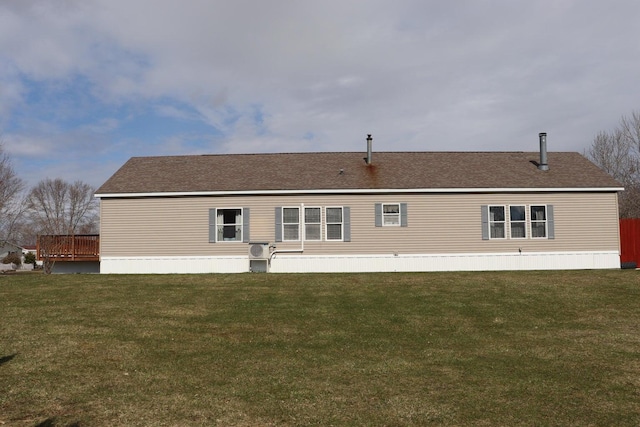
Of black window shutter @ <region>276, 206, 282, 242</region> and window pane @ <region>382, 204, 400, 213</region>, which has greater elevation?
window pane @ <region>382, 204, 400, 213</region>

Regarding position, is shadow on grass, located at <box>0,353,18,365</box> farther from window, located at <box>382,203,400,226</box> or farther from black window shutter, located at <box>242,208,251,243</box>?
window, located at <box>382,203,400,226</box>

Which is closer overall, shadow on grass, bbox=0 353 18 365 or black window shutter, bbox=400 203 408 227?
shadow on grass, bbox=0 353 18 365

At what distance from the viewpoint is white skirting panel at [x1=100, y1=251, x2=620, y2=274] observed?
21.1 meters

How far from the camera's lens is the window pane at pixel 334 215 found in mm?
21203

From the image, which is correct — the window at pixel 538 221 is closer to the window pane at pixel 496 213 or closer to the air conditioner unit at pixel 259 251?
the window pane at pixel 496 213

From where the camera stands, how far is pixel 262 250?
2069 centimetres

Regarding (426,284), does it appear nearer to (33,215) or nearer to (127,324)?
(127,324)

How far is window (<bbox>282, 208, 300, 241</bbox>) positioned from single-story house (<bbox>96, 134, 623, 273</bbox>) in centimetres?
4

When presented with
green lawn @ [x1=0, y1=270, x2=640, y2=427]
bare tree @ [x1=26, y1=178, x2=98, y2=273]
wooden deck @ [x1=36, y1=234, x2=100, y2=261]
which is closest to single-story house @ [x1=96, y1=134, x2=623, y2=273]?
wooden deck @ [x1=36, y1=234, x2=100, y2=261]

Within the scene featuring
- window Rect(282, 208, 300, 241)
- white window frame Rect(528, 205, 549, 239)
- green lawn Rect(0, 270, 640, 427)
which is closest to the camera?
green lawn Rect(0, 270, 640, 427)

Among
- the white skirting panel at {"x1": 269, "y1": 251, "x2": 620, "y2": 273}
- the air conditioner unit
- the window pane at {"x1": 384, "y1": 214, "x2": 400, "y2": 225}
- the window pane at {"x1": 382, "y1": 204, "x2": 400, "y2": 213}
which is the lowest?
the white skirting panel at {"x1": 269, "y1": 251, "x2": 620, "y2": 273}

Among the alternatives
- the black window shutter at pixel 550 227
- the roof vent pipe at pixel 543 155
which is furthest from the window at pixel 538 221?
the roof vent pipe at pixel 543 155

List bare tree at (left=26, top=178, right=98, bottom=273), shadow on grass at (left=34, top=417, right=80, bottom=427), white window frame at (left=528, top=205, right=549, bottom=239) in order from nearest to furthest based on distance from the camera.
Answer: shadow on grass at (left=34, top=417, right=80, bottom=427)
white window frame at (left=528, top=205, right=549, bottom=239)
bare tree at (left=26, top=178, right=98, bottom=273)

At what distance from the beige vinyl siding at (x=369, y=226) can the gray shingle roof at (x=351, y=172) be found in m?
0.48
